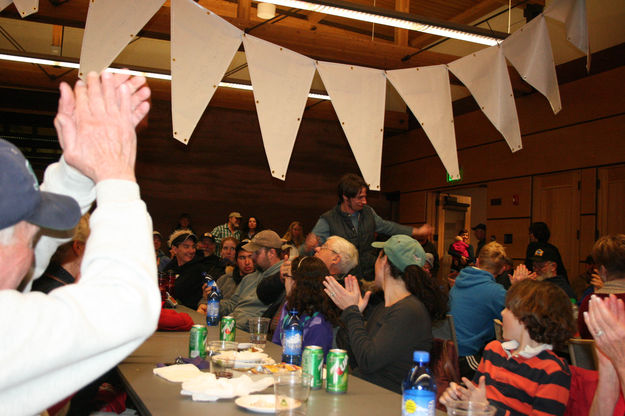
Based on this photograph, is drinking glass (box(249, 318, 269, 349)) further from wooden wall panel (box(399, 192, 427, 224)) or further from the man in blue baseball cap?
wooden wall panel (box(399, 192, 427, 224))

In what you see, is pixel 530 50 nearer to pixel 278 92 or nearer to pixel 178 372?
pixel 278 92

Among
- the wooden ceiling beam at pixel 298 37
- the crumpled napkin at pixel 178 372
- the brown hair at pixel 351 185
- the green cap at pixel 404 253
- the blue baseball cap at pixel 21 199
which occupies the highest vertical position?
the wooden ceiling beam at pixel 298 37

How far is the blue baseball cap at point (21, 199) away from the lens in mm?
752

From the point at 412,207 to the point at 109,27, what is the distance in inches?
277

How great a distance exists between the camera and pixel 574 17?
4.85 m

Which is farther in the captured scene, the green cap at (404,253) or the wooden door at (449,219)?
the wooden door at (449,219)

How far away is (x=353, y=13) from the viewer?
186 inches

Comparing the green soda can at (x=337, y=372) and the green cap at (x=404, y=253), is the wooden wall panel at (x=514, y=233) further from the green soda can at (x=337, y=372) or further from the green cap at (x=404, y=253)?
the green soda can at (x=337, y=372)

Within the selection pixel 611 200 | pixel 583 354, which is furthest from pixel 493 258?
pixel 611 200

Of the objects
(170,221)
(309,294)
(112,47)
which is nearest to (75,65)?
(170,221)

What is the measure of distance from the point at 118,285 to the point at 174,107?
307 centimetres

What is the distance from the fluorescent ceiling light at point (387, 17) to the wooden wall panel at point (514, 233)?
3071 mm

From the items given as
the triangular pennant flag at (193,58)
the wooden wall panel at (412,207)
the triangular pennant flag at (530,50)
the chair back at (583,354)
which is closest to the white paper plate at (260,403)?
the chair back at (583,354)

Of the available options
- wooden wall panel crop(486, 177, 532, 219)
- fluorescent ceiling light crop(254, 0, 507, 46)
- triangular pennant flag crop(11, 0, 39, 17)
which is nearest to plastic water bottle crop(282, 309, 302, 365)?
triangular pennant flag crop(11, 0, 39, 17)
